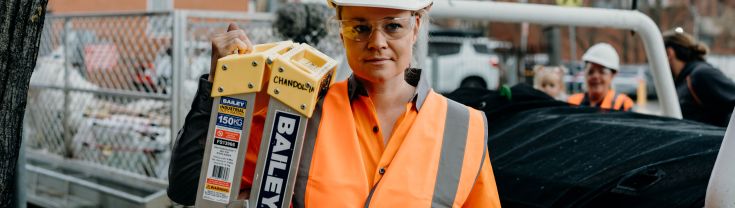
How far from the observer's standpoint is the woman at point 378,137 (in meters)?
1.75

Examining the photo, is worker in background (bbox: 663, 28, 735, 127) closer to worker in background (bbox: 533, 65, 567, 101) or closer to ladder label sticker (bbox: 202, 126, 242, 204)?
worker in background (bbox: 533, 65, 567, 101)

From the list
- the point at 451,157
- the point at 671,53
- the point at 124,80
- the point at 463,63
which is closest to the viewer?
the point at 451,157

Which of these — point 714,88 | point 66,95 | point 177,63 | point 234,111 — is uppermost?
point 234,111

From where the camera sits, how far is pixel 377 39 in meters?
1.81

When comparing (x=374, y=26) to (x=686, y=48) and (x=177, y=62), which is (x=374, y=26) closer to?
(x=177, y=62)

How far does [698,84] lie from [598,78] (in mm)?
1030

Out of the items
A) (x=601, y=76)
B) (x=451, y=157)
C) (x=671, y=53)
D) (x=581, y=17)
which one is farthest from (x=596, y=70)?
(x=451, y=157)

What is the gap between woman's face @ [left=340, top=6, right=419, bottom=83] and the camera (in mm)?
1811

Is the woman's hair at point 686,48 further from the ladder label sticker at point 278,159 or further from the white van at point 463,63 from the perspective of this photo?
the white van at point 463,63

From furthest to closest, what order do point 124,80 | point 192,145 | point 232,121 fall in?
point 124,80
point 192,145
point 232,121

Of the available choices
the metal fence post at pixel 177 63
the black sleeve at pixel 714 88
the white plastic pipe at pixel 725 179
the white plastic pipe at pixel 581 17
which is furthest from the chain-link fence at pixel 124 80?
the white plastic pipe at pixel 725 179

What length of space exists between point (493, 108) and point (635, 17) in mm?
1045

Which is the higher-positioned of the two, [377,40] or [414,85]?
[377,40]

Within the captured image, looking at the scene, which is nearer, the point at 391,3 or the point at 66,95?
the point at 391,3
